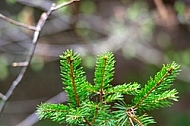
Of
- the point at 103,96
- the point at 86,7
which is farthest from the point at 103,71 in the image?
the point at 86,7

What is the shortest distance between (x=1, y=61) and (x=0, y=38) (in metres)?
0.17

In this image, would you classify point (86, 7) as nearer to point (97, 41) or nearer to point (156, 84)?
point (97, 41)

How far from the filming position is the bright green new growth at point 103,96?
62 cm

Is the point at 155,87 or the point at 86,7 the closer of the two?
the point at 155,87

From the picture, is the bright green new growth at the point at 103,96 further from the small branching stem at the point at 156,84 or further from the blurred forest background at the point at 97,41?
the blurred forest background at the point at 97,41

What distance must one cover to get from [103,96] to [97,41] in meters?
1.75

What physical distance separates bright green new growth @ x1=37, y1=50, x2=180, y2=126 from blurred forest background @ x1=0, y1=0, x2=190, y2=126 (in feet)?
3.99

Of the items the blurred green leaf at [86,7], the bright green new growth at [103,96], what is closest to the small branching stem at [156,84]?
the bright green new growth at [103,96]

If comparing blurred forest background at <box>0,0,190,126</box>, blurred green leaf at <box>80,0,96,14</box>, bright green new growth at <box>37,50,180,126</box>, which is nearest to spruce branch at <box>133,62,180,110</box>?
bright green new growth at <box>37,50,180,126</box>

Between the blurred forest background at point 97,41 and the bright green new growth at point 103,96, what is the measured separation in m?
1.22

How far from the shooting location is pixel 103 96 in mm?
659

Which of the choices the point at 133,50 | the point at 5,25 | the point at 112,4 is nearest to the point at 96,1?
the point at 112,4

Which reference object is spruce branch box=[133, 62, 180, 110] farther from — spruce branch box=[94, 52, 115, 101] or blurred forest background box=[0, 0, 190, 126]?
blurred forest background box=[0, 0, 190, 126]

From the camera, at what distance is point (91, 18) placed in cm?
245
